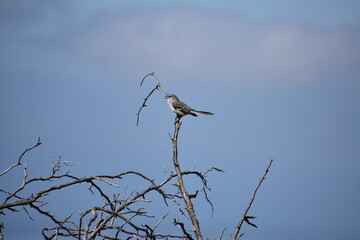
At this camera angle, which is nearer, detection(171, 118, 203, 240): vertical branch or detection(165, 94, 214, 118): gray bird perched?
detection(171, 118, 203, 240): vertical branch

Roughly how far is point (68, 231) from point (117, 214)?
475 mm

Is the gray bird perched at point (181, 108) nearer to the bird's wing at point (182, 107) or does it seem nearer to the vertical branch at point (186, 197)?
the bird's wing at point (182, 107)

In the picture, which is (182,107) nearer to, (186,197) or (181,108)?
(181,108)

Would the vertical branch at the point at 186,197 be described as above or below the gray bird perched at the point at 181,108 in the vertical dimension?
below

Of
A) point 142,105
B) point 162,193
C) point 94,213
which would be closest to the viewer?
point 94,213

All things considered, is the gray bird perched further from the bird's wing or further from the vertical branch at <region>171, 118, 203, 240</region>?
the vertical branch at <region>171, 118, 203, 240</region>

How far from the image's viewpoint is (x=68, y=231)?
3992 mm

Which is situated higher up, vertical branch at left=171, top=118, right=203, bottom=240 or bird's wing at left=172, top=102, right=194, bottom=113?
bird's wing at left=172, top=102, right=194, bottom=113

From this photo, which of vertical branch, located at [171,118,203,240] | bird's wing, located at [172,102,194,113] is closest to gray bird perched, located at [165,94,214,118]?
bird's wing, located at [172,102,194,113]

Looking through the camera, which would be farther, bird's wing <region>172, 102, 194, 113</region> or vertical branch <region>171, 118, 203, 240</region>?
bird's wing <region>172, 102, 194, 113</region>

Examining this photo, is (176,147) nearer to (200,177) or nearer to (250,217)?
(200,177)

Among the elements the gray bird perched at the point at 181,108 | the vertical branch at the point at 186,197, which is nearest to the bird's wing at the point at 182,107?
the gray bird perched at the point at 181,108

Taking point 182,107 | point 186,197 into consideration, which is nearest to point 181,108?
point 182,107

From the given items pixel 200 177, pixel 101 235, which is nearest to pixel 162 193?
pixel 200 177
